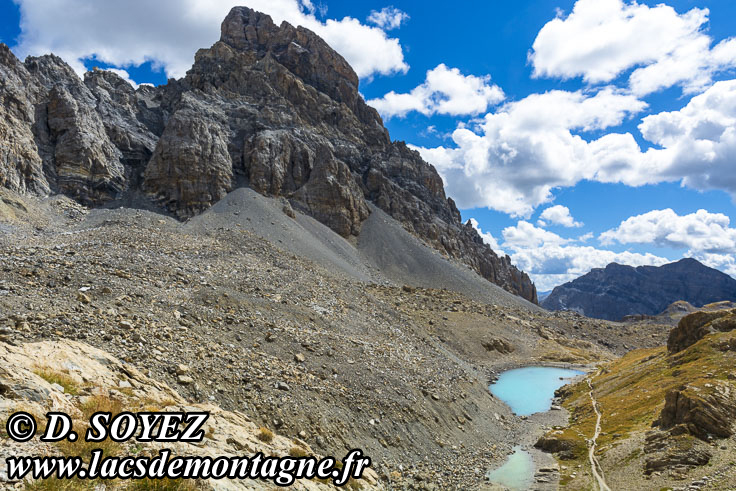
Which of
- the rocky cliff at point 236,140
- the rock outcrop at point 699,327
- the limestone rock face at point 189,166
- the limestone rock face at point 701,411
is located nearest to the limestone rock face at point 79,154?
the rocky cliff at point 236,140

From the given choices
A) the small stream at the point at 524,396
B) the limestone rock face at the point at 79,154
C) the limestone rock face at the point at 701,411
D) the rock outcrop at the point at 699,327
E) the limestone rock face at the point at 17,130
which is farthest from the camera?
the limestone rock face at the point at 79,154

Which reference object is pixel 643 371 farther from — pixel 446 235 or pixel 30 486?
pixel 446 235

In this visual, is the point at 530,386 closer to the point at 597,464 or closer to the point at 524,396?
the point at 524,396

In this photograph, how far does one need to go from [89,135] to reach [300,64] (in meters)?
103

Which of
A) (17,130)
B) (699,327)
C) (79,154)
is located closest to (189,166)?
(79,154)

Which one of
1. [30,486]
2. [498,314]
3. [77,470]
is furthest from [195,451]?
[498,314]

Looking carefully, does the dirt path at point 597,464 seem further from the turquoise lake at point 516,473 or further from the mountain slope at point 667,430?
the turquoise lake at point 516,473

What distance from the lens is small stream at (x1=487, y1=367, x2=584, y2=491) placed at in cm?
2830

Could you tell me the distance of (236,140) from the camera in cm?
12950

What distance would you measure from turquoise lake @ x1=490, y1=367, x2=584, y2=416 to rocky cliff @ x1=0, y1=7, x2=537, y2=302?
235ft

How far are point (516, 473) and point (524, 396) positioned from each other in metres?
28.6

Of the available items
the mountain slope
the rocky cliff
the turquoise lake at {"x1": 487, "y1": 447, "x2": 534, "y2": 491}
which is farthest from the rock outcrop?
the rocky cliff

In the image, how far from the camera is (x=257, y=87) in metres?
149

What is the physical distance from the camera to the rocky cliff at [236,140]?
9188cm
